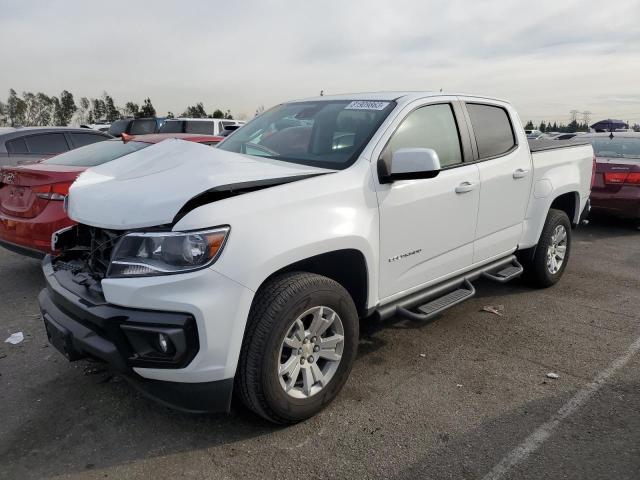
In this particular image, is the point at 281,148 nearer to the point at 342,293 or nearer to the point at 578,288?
the point at 342,293

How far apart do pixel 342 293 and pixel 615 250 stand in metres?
5.66

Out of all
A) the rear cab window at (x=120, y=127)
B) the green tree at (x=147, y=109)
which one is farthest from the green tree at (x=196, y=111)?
the rear cab window at (x=120, y=127)

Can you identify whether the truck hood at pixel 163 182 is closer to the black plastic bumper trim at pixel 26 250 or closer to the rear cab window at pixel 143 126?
the black plastic bumper trim at pixel 26 250

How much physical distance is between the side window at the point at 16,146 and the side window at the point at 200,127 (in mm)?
7769

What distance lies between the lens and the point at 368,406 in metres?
3.05

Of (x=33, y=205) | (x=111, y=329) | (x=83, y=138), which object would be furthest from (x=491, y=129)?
(x=83, y=138)

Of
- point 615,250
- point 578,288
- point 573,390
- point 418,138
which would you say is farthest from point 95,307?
point 615,250

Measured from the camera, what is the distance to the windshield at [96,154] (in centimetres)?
556

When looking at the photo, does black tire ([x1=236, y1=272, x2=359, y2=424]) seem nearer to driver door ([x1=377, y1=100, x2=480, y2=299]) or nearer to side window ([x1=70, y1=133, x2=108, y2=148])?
driver door ([x1=377, y1=100, x2=480, y2=299])

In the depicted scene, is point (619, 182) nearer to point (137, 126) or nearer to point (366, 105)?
point (366, 105)

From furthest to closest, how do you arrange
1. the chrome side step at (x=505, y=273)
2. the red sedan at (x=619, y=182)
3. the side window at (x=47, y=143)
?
the side window at (x=47, y=143), the red sedan at (x=619, y=182), the chrome side step at (x=505, y=273)

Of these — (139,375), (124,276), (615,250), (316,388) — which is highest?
(124,276)

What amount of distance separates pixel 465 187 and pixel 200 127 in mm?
13174

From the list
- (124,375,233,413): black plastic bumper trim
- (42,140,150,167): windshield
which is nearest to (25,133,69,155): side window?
(42,140,150,167): windshield
